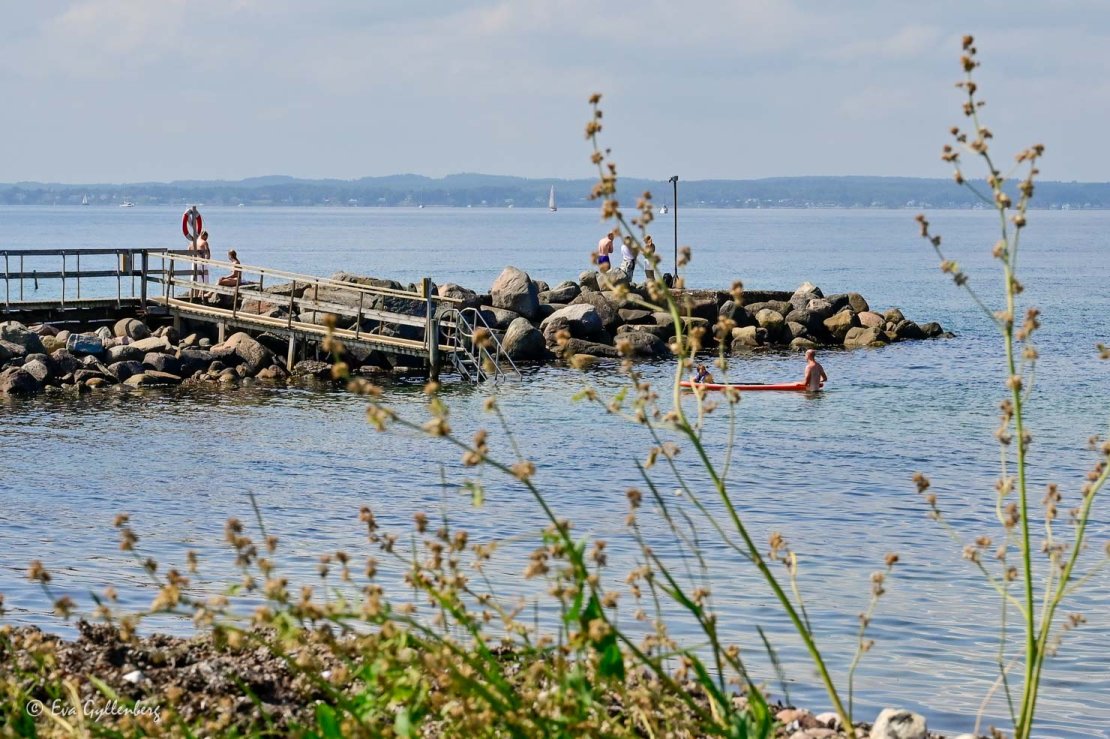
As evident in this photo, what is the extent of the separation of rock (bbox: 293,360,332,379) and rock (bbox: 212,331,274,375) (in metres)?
0.72

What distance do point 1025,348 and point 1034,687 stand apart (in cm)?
104

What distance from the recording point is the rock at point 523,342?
3266cm

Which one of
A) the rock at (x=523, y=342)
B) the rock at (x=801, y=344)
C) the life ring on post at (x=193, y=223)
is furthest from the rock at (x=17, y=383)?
the rock at (x=801, y=344)

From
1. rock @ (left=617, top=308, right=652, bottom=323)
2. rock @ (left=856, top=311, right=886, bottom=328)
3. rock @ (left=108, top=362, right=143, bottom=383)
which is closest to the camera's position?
rock @ (left=108, top=362, right=143, bottom=383)

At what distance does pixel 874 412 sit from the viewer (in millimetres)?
25844

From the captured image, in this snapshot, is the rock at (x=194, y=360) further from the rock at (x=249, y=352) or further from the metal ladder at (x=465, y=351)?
the metal ladder at (x=465, y=351)

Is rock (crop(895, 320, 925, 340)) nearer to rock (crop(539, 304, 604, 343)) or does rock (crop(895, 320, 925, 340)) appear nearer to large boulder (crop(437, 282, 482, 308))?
rock (crop(539, 304, 604, 343))

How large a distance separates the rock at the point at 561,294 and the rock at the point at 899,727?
99.5 ft

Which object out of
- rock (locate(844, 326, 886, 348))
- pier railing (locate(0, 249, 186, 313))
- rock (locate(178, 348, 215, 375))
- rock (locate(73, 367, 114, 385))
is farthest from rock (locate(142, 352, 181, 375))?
rock (locate(844, 326, 886, 348))

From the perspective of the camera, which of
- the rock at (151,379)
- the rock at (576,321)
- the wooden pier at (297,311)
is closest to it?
the rock at (151,379)

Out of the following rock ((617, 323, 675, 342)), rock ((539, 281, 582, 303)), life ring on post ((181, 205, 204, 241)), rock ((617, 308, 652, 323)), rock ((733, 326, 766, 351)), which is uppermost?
life ring on post ((181, 205, 204, 241))

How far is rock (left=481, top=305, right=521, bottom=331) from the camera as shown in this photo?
3397cm

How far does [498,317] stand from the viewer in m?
34.2

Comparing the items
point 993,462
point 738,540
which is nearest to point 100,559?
point 738,540
